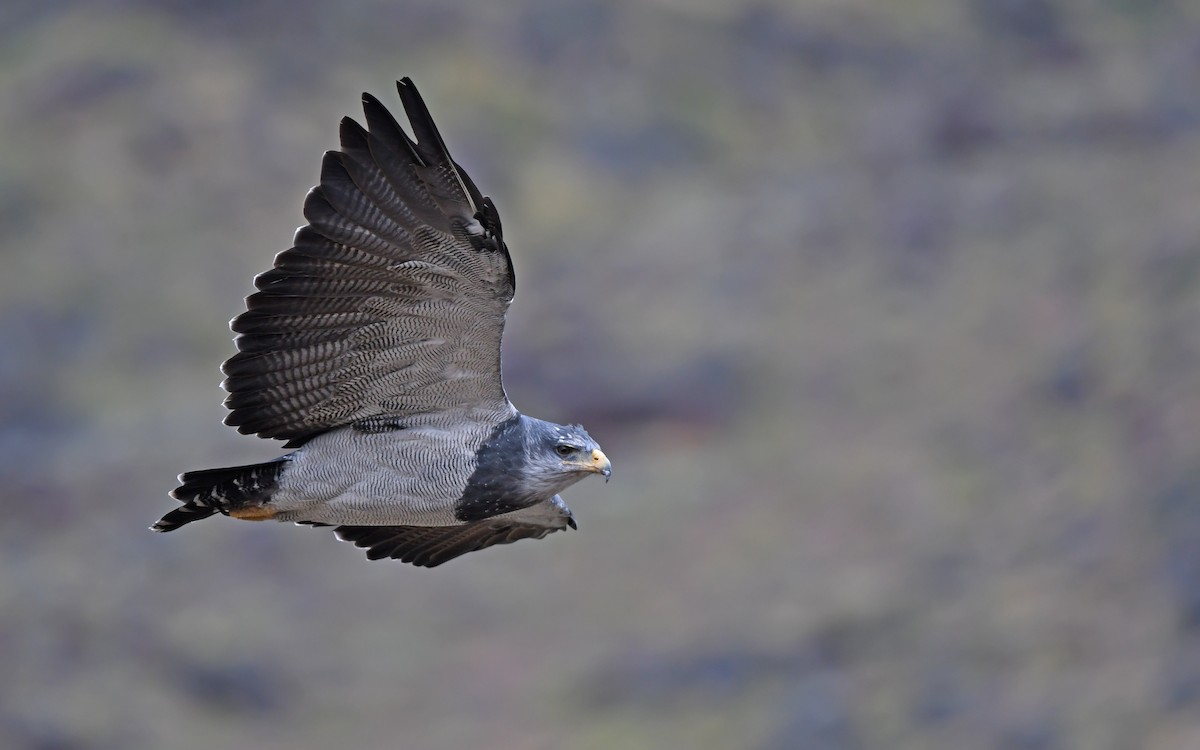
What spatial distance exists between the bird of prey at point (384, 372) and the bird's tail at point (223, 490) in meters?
0.01

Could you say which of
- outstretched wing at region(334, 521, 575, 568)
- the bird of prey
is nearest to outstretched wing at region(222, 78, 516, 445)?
the bird of prey

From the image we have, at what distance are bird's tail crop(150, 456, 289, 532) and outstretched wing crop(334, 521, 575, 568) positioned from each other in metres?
1.47

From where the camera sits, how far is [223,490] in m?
12.2

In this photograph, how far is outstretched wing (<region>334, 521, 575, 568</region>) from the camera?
13719 mm

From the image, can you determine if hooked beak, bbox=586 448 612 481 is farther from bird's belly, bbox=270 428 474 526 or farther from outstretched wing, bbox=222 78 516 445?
bird's belly, bbox=270 428 474 526

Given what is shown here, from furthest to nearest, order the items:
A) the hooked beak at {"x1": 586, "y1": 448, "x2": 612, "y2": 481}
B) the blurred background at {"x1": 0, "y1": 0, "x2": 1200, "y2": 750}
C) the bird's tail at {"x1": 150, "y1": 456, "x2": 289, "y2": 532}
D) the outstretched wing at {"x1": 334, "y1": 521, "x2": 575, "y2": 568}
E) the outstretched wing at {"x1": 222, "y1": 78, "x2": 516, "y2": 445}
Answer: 1. the blurred background at {"x1": 0, "y1": 0, "x2": 1200, "y2": 750}
2. the outstretched wing at {"x1": 334, "y1": 521, "x2": 575, "y2": 568}
3. the bird's tail at {"x1": 150, "y1": 456, "x2": 289, "y2": 532}
4. the hooked beak at {"x1": 586, "y1": 448, "x2": 612, "y2": 481}
5. the outstretched wing at {"x1": 222, "y1": 78, "x2": 516, "y2": 445}

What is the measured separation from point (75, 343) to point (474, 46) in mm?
14378

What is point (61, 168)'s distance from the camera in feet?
162

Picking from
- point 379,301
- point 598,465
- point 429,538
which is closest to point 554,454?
point 598,465

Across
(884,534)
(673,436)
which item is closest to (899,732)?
(884,534)

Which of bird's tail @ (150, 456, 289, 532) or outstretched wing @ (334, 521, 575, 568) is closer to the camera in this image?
bird's tail @ (150, 456, 289, 532)

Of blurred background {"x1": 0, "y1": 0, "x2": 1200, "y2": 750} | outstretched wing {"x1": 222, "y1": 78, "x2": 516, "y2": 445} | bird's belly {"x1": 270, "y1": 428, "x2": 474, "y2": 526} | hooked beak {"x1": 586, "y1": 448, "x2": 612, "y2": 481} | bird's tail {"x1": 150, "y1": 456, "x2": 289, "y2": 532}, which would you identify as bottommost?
bird's tail {"x1": 150, "y1": 456, "x2": 289, "y2": 532}

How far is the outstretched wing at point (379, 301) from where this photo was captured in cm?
1122

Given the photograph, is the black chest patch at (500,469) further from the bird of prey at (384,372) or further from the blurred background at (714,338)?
the blurred background at (714,338)
